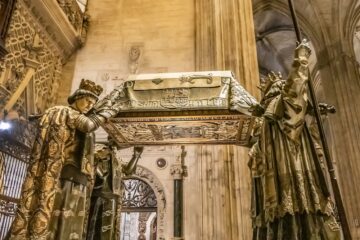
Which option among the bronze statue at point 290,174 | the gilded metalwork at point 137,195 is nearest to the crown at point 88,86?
the bronze statue at point 290,174

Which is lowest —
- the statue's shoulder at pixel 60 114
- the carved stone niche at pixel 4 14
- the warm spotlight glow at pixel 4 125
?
the statue's shoulder at pixel 60 114

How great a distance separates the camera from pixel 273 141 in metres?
2.91

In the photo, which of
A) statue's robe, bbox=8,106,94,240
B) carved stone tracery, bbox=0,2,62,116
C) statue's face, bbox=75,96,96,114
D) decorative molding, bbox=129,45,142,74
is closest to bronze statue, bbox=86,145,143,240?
statue's robe, bbox=8,106,94,240

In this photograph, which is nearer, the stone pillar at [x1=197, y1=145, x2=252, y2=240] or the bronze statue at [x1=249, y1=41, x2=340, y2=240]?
the bronze statue at [x1=249, y1=41, x2=340, y2=240]

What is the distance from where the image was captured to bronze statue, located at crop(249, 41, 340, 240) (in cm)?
254

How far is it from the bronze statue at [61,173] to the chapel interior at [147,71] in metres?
1.14

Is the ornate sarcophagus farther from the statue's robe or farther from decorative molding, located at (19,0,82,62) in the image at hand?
decorative molding, located at (19,0,82,62)

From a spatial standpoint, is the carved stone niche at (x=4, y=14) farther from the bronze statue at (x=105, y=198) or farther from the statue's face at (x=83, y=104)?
the bronze statue at (x=105, y=198)

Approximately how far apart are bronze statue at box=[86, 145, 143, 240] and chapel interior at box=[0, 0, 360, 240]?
0.53 meters

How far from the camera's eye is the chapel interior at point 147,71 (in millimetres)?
5094

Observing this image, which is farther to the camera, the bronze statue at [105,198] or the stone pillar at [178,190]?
the stone pillar at [178,190]

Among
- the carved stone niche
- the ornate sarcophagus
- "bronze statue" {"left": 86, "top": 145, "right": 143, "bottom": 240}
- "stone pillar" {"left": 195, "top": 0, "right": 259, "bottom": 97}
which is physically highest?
"stone pillar" {"left": 195, "top": 0, "right": 259, "bottom": 97}

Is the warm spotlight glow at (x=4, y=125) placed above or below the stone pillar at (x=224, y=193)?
above

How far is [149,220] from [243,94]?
25.7 ft
